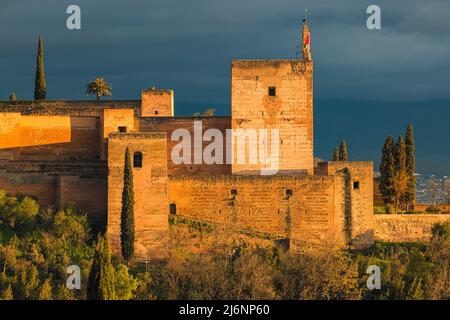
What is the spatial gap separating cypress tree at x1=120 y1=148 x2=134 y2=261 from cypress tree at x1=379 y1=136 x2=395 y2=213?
15919 millimetres

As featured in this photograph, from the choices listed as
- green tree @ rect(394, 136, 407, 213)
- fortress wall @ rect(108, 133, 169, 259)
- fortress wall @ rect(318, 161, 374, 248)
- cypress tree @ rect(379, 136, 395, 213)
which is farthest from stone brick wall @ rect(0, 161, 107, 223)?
green tree @ rect(394, 136, 407, 213)

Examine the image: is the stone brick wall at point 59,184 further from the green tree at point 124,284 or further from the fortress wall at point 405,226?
the fortress wall at point 405,226

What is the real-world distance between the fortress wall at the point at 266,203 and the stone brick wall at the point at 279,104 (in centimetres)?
168

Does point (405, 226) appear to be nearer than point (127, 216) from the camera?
No

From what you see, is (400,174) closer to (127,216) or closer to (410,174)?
(410,174)

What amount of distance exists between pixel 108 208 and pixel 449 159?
538 ft

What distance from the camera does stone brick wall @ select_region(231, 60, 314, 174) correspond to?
45812mm

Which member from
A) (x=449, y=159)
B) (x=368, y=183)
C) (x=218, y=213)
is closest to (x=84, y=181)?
(x=218, y=213)

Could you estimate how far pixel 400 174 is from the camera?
2080 inches

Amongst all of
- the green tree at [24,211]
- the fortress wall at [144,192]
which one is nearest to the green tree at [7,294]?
the green tree at [24,211]

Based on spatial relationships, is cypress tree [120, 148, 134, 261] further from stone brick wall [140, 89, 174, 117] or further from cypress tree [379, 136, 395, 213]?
cypress tree [379, 136, 395, 213]

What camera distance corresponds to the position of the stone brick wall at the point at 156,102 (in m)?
50.9

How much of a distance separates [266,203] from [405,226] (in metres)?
6.61

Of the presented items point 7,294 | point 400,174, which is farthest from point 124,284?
point 400,174
